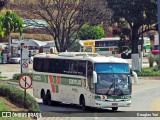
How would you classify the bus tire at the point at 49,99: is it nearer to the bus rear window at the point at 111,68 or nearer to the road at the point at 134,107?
the road at the point at 134,107

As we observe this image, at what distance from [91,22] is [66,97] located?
97.2ft

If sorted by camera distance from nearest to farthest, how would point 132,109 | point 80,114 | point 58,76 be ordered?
1. point 80,114
2. point 132,109
3. point 58,76

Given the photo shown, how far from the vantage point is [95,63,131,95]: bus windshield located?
27422 mm

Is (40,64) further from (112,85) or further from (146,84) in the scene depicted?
(146,84)

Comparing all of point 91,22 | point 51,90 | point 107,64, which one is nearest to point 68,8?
point 91,22

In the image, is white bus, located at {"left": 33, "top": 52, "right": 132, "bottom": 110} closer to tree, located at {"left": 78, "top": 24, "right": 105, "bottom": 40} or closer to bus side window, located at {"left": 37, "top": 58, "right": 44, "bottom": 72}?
bus side window, located at {"left": 37, "top": 58, "right": 44, "bottom": 72}

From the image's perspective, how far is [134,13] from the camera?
62.9 m

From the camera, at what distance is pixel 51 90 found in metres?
32.2

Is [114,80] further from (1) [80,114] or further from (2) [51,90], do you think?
(2) [51,90]

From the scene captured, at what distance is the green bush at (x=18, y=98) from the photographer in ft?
76.6

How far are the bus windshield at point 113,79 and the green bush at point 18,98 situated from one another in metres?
4.02

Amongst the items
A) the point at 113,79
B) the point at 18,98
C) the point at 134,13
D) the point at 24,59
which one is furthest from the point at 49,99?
the point at 134,13

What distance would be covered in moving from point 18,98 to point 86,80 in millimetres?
4640

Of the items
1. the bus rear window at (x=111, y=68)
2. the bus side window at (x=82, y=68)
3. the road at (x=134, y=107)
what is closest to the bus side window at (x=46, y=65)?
the road at (x=134, y=107)
